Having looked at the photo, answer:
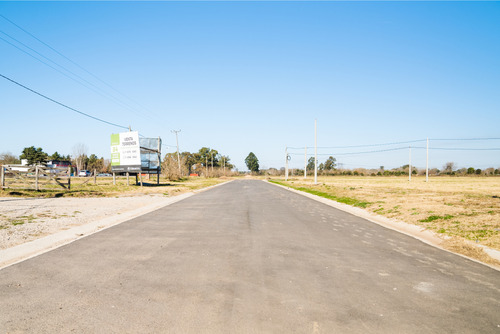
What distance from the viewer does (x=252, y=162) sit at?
17325 centimetres

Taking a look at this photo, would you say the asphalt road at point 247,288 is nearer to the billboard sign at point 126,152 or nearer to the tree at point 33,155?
the billboard sign at point 126,152

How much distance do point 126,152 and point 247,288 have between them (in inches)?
1230

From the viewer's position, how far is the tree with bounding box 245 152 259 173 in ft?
569

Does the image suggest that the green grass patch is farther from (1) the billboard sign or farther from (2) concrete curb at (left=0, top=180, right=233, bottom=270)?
(1) the billboard sign

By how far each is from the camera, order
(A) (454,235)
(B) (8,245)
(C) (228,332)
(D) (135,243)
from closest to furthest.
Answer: (C) (228,332), (B) (8,245), (D) (135,243), (A) (454,235)

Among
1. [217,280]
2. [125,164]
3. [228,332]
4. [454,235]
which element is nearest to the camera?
[228,332]

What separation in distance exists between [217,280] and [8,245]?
5.45 metres

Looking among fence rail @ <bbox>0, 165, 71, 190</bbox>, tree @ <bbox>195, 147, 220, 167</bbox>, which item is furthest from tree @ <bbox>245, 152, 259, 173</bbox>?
fence rail @ <bbox>0, 165, 71, 190</bbox>

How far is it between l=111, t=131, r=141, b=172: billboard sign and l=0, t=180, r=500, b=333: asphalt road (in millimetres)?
25946

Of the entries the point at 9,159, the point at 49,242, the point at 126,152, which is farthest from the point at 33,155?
the point at 49,242

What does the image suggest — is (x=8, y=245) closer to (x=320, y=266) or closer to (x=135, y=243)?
(x=135, y=243)

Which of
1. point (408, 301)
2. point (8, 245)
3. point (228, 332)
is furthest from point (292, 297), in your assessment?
point (8, 245)

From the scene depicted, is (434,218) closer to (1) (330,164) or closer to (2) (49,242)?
(2) (49,242)

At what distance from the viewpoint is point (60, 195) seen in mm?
20453
